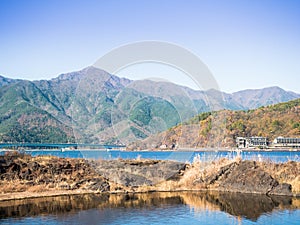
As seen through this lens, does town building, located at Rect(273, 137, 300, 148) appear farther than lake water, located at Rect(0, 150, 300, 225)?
Yes

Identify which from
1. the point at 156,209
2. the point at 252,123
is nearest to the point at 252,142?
the point at 252,123

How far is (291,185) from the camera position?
890 inches

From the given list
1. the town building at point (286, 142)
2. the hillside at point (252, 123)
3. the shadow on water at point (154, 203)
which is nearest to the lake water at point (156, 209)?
the shadow on water at point (154, 203)

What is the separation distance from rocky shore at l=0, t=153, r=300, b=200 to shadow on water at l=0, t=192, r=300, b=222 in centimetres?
114

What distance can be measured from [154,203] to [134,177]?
17.4ft

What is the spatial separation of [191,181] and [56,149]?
78.6 meters

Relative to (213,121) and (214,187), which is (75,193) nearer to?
(214,187)

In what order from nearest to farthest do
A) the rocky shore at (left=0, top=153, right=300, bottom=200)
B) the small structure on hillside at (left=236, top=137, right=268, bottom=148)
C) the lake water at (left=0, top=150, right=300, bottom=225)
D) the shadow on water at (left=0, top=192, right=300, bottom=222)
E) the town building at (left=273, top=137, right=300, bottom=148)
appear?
the lake water at (left=0, top=150, right=300, bottom=225) → the shadow on water at (left=0, top=192, right=300, bottom=222) → the rocky shore at (left=0, top=153, right=300, bottom=200) → the small structure on hillside at (left=236, top=137, right=268, bottom=148) → the town building at (left=273, top=137, right=300, bottom=148)

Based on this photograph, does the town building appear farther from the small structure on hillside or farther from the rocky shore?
the rocky shore

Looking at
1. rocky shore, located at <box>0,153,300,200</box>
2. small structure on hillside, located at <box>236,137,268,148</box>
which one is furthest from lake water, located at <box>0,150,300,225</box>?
small structure on hillside, located at <box>236,137,268,148</box>

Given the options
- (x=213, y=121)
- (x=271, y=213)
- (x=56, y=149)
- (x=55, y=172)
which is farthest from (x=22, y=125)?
(x=271, y=213)

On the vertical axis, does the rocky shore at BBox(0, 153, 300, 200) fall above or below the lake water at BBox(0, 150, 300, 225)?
above

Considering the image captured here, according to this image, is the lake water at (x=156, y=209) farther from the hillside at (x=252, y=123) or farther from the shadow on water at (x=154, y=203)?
the hillside at (x=252, y=123)

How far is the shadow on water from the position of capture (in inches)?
699
